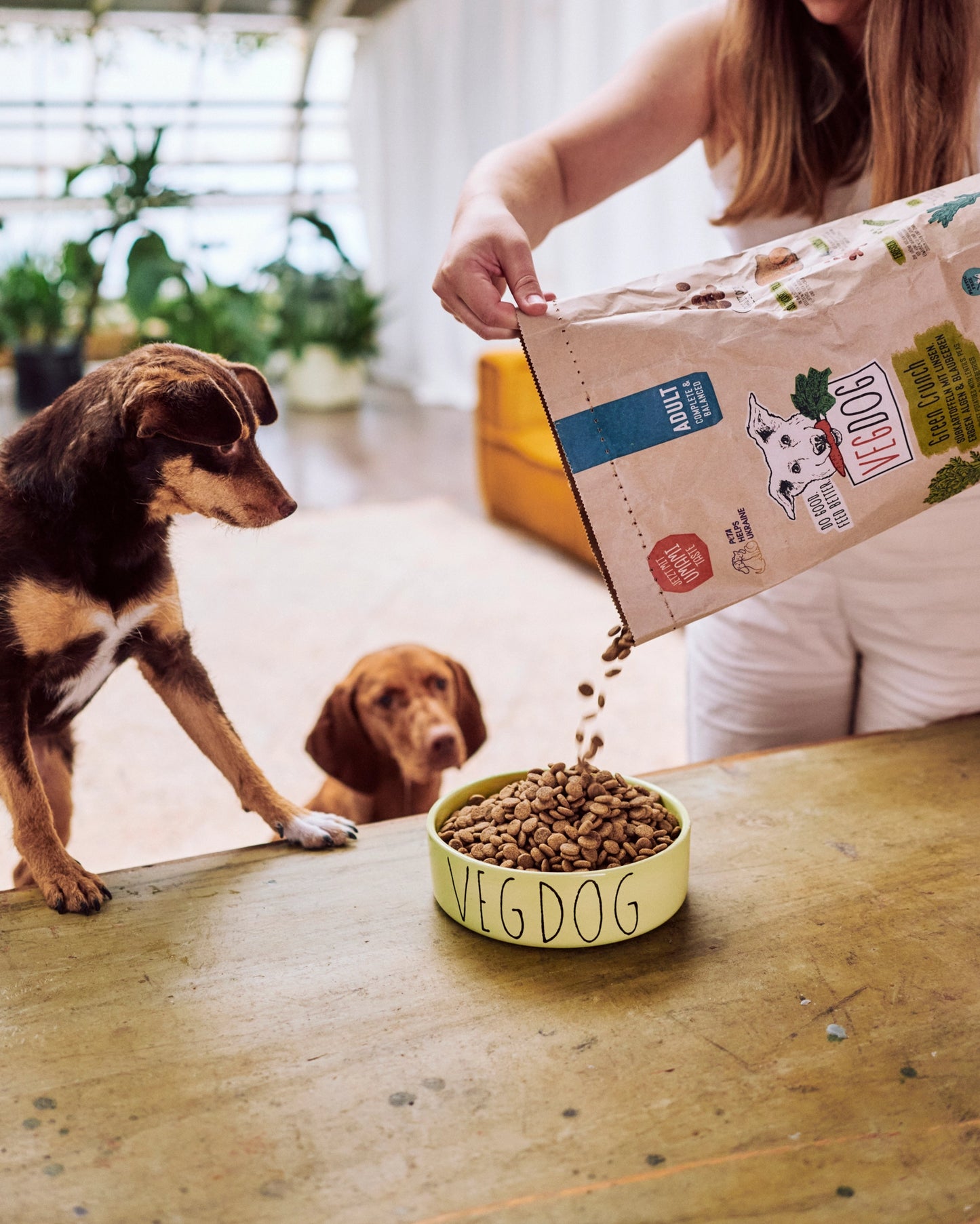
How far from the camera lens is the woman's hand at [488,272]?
83cm

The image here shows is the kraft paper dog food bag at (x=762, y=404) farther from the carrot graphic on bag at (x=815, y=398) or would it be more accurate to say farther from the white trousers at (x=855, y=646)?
the white trousers at (x=855, y=646)

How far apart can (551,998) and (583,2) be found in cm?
530

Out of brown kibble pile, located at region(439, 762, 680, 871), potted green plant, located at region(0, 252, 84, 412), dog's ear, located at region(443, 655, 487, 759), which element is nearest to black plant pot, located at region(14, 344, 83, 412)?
potted green plant, located at region(0, 252, 84, 412)

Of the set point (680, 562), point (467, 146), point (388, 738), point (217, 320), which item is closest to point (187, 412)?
point (680, 562)

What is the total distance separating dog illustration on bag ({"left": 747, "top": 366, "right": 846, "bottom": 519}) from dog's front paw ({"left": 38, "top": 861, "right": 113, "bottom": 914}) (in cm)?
58

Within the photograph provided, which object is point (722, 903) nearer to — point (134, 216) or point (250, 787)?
point (250, 787)

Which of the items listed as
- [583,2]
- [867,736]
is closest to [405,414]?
[583,2]

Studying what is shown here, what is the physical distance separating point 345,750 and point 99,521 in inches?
26.3

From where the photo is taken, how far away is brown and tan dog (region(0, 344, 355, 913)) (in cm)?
74

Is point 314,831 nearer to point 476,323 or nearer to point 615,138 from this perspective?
point 476,323

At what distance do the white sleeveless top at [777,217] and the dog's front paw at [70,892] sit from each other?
2.73 ft

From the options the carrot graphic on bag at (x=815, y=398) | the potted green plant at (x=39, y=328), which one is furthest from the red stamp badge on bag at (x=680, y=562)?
the potted green plant at (x=39, y=328)

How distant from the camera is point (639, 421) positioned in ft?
2.44

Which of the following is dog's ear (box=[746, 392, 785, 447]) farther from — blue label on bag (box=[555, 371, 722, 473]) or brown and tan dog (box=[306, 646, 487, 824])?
brown and tan dog (box=[306, 646, 487, 824])
